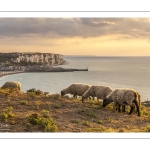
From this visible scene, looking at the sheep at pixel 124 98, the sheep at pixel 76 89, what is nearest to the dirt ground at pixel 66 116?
the sheep at pixel 124 98

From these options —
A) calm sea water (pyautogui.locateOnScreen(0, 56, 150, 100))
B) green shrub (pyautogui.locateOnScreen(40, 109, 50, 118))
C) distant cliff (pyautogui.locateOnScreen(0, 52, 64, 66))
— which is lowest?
green shrub (pyautogui.locateOnScreen(40, 109, 50, 118))

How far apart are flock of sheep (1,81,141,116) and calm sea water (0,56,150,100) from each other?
0.52 m

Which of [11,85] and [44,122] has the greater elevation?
[11,85]

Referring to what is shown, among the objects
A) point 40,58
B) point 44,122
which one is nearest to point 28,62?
point 40,58

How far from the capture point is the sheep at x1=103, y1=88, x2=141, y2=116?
14266 millimetres

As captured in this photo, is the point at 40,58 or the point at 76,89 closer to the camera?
the point at 40,58

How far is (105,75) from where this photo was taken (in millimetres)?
15031

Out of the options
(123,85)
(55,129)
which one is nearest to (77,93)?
(123,85)

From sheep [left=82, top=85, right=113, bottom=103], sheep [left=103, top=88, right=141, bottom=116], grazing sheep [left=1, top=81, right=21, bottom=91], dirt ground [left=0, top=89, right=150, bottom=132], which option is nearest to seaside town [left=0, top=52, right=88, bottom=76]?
dirt ground [left=0, top=89, right=150, bottom=132]

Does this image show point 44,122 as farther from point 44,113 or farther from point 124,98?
point 124,98

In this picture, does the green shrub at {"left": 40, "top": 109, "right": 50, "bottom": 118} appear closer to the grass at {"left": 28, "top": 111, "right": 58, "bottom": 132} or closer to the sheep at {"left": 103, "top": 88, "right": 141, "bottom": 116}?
the grass at {"left": 28, "top": 111, "right": 58, "bottom": 132}

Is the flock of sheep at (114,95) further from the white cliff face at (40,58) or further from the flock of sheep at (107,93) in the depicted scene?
the white cliff face at (40,58)

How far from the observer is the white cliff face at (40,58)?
14.7 metres

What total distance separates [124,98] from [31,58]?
4.67 metres
